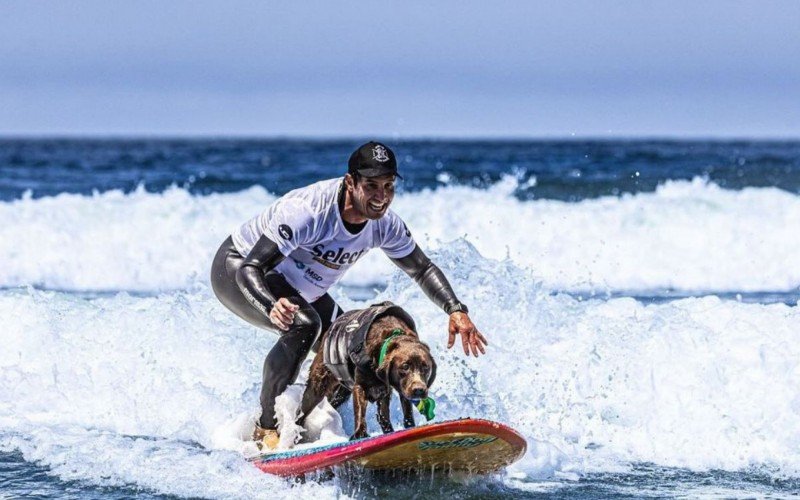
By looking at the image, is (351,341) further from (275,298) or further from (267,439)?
A: (267,439)

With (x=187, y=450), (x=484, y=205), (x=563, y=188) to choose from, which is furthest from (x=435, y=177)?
(x=187, y=450)

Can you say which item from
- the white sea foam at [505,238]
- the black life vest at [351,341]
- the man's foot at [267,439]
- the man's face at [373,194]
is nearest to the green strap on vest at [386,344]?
the black life vest at [351,341]

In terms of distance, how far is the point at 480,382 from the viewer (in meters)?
8.15

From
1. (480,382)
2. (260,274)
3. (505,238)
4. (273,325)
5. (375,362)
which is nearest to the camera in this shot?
(375,362)

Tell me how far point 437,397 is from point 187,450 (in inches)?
78.6

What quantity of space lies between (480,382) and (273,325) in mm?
2393

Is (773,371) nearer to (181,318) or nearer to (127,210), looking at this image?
(181,318)

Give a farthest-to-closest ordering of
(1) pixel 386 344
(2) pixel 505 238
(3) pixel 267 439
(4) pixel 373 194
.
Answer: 1. (2) pixel 505 238
2. (3) pixel 267 439
3. (4) pixel 373 194
4. (1) pixel 386 344

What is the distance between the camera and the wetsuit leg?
6059mm

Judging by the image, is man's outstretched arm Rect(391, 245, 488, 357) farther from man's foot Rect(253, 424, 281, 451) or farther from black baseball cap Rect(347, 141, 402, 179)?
man's foot Rect(253, 424, 281, 451)

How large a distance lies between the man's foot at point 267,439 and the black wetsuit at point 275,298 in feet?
0.12

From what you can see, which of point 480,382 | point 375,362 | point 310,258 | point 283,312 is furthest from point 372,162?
point 480,382

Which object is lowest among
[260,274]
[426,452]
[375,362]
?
[426,452]

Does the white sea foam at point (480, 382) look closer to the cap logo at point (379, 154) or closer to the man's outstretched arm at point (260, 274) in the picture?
the man's outstretched arm at point (260, 274)
